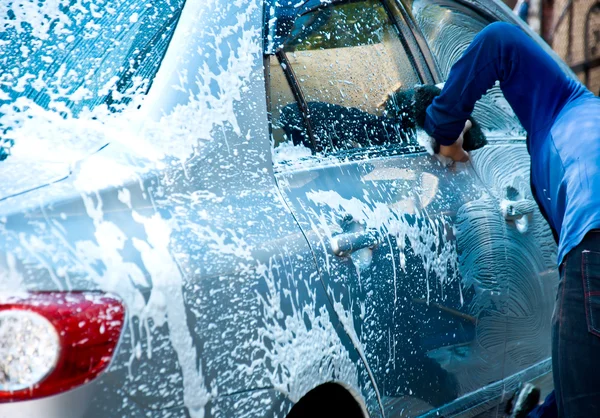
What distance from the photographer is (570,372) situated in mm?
1889

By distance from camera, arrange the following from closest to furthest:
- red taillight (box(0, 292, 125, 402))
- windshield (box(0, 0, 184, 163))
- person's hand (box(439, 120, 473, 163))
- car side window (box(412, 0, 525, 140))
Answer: red taillight (box(0, 292, 125, 402)) < windshield (box(0, 0, 184, 163)) < person's hand (box(439, 120, 473, 163)) < car side window (box(412, 0, 525, 140))

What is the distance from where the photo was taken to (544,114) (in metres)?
2.14

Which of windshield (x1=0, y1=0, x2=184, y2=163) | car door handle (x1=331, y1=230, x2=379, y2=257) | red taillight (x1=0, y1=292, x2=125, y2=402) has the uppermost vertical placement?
windshield (x1=0, y1=0, x2=184, y2=163)

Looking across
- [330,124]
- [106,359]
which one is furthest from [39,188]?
[330,124]

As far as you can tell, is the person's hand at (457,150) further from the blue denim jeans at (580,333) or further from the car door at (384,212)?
the blue denim jeans at (580,333)

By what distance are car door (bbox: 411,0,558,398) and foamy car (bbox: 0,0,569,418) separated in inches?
0.8

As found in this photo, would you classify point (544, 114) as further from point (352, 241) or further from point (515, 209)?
point (352, 241)

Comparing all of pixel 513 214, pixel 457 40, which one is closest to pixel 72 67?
pixel 513 214

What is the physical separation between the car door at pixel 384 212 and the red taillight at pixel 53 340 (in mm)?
597

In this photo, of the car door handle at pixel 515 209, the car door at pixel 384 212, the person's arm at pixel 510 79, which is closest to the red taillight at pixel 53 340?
the car door at pixel 384 212

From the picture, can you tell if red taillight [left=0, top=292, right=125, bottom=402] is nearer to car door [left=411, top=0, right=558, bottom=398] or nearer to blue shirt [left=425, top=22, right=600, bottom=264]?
blue shirt [left=425, top=22, right=600, bottom=264]

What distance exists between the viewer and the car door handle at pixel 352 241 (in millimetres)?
1792

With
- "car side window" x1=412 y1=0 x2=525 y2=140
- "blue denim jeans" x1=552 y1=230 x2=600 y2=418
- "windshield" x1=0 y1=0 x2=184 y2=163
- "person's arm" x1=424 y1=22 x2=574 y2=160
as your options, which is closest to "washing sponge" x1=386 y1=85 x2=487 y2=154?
"person's arm" x1=424 y1=22 x2=574 y2=160

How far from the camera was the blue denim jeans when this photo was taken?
1.85 metres
